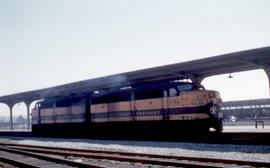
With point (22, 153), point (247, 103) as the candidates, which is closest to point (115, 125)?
point (22, 153)

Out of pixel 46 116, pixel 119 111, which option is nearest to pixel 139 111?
pixel 119 111

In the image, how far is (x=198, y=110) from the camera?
1659cm


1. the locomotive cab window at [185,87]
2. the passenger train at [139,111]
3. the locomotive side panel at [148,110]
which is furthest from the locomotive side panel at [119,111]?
the locomotive cab window at [185,87]

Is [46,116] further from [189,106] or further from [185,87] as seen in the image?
[189,106]

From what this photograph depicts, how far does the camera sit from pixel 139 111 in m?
20.1

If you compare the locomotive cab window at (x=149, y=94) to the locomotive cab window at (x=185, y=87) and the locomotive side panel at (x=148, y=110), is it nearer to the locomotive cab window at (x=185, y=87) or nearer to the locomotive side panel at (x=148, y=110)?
the locomotive side panel at (x=148, y=110)

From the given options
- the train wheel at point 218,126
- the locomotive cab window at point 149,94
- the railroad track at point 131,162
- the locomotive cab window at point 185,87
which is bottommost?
the railroad track at point 131,162

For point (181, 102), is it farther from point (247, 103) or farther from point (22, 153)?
point (247, 103)

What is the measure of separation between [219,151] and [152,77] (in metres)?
13.8

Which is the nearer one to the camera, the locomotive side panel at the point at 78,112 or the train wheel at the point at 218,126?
the train wheel at the point at 218,126

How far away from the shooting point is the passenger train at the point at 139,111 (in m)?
16.7

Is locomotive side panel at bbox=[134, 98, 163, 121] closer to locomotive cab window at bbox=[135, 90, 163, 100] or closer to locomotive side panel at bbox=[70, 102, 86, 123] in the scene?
locomotive cab window at bbox=[135, 90, 163, 100]

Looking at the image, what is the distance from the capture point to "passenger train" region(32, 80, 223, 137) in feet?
54.9

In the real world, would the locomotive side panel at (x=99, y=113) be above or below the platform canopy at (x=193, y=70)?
below
